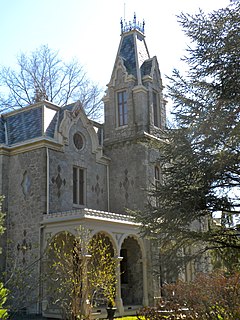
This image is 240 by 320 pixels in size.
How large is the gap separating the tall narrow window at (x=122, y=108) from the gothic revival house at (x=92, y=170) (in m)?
0.06

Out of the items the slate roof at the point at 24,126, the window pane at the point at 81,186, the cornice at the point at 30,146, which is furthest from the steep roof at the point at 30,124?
the window pane at the point at 81,186

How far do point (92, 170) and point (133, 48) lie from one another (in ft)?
25.1

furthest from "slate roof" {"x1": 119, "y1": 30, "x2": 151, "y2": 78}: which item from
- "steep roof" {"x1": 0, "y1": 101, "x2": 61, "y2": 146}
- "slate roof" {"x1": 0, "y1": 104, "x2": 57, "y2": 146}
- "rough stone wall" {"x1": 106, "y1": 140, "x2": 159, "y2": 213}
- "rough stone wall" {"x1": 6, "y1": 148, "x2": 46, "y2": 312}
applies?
"rough stone wall" {"x1": 6, "y1": 148, "x2": 46, "y2": 312}

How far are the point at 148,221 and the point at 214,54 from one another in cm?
496

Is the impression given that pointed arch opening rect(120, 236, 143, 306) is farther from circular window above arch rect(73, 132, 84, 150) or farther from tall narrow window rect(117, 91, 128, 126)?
tall narrow window rect(117, 91, 128, 126)

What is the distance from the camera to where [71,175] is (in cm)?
1984

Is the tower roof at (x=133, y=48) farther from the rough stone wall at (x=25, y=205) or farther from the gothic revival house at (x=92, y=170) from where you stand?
the rough stone wall at (x=25, y=205)

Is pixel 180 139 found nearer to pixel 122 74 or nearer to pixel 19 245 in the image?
pixel 19 245

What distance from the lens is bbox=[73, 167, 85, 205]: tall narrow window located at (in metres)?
20.3

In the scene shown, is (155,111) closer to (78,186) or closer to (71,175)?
(78,186)

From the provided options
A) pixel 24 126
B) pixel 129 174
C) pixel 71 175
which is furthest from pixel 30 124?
pixel 129 174

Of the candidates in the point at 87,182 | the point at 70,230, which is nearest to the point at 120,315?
the point at 70,230

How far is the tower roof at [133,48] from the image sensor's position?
23.8 m

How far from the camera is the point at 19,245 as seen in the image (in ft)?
60.2
